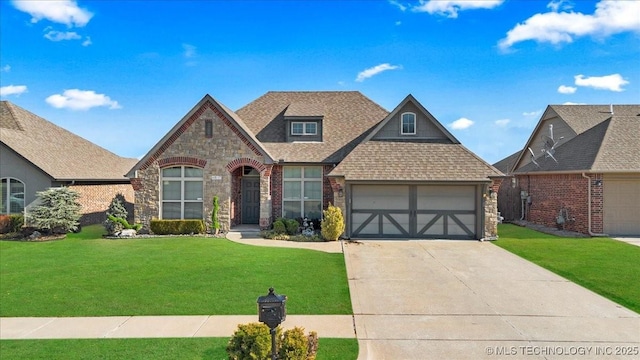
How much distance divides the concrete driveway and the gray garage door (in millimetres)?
4398

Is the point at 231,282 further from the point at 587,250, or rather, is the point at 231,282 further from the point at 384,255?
the point at 587,250

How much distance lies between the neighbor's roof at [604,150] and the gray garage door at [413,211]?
580 centimetres

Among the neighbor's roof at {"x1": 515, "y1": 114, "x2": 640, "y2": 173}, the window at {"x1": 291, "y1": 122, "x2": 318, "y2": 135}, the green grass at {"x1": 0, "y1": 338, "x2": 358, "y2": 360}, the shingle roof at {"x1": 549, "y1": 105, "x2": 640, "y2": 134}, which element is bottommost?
the green grass at {"x1": 0, "y1": 338, "x2": 358, "y2": 360}

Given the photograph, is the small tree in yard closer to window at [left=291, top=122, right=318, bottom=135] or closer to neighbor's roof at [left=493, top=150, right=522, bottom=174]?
window at [left=291, top=122, right=318, bottom=135]

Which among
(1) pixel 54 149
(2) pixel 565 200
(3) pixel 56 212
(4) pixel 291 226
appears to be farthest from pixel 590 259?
(1) pixel 54 149

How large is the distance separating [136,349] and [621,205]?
19846 millimetres

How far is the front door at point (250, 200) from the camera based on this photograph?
20.4 metres

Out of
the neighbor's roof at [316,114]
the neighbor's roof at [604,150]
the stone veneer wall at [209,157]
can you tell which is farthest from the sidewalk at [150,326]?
the neighbor's roof at [604,150]

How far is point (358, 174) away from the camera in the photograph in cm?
1723

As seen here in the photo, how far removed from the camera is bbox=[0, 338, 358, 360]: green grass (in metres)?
6.27

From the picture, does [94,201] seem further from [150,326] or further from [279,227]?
[150,326]

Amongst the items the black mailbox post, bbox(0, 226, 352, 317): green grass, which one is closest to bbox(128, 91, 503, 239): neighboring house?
bbox(0, 226, 352, 317): green grass

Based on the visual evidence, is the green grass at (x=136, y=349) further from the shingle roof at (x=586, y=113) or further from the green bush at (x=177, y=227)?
the shingle roof at (x=586, y=113)

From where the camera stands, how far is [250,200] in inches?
814
